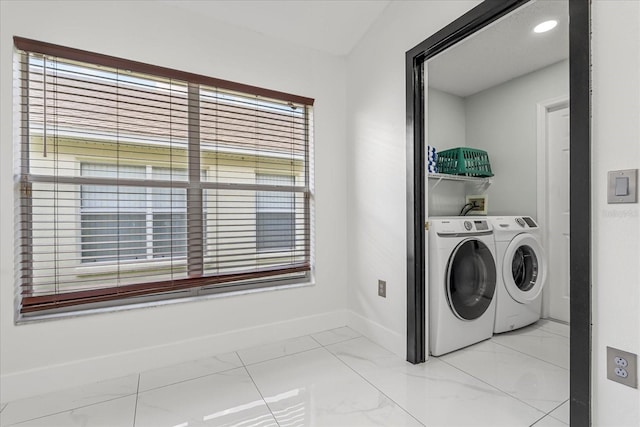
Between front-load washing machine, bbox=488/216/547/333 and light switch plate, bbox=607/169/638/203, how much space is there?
1246 mm

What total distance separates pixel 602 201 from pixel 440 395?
120 centimetres

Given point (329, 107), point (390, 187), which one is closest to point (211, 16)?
point (329, 107)

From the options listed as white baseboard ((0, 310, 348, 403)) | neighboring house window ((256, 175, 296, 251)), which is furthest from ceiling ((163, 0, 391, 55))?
white baseboard ((0, 310, 348, 403))

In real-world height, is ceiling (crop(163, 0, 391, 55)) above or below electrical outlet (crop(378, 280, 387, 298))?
above

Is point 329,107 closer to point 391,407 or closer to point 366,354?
point 366,354

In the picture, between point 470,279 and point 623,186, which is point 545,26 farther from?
point 470,279

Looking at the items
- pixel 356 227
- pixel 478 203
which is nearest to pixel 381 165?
pixel 356 227

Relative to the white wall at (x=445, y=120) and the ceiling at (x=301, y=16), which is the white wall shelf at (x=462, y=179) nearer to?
the white wall at (x=445, y=120)

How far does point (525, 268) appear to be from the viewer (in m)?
2.50

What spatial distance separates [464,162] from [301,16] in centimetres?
176

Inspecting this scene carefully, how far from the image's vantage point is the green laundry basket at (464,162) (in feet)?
8.52

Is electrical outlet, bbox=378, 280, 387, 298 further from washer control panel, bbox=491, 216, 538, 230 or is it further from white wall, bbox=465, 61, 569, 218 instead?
white wall, bbox=465, 61, 569, 218

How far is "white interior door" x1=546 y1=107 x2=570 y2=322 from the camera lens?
2570mm

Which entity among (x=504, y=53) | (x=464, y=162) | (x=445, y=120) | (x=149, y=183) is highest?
(x=504, y=53)
